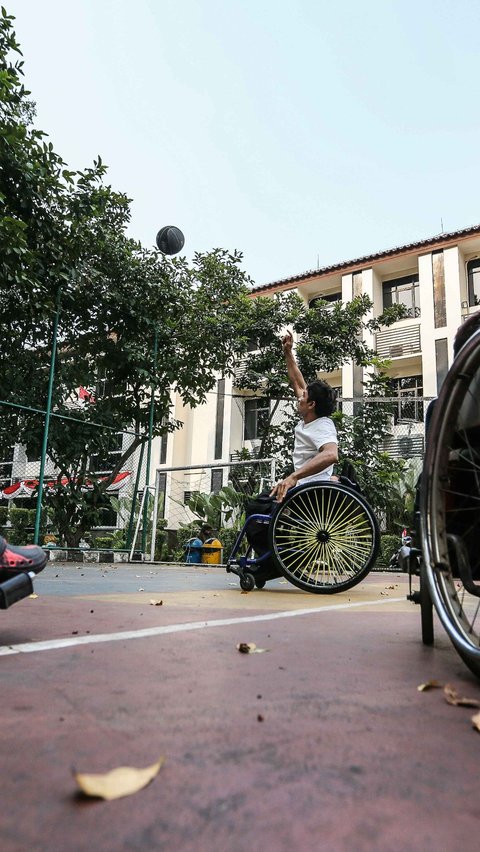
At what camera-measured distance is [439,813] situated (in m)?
0.75

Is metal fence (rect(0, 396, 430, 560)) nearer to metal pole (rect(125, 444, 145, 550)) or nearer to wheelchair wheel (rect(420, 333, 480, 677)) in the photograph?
metal pole (rect(125, 444, 145, 550))

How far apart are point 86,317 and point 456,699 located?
31.0 ft

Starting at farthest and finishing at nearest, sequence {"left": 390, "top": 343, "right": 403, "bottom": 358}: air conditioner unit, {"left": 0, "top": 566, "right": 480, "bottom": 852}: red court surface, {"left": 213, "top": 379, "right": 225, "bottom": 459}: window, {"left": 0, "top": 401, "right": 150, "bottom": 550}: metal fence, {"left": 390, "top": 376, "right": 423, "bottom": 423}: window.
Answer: {"left": 213, "top": 379, "right": 225, "bottom": 459}: window → {"left": 390, "top": 343, "right": 403, "bottom": 358}: air conditioner unit → {"left": 390, "top": 376, "right": 423, "bottom": 423}: window → {"left": 0, "top": 401, "right": 150, "bottom": 550}: metal fence → {"left": 0, "top": 566, "right": 480, "bottom": 852}: red court surface

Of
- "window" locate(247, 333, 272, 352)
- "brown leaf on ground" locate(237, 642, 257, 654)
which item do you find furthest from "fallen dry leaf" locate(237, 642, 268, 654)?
"window" locate(247, 333, 272, 352)

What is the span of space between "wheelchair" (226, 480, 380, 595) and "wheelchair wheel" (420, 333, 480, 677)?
2.15 m

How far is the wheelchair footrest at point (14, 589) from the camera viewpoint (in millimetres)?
1824

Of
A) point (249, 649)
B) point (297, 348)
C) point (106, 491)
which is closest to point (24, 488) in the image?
point (106, 491)

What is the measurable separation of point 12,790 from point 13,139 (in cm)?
775

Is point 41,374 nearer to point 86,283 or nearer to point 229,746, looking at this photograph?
point 86,283

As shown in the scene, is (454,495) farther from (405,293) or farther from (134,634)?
(405,293)

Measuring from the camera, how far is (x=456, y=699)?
4.25 ft

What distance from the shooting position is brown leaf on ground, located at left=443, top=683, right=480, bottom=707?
127 cm

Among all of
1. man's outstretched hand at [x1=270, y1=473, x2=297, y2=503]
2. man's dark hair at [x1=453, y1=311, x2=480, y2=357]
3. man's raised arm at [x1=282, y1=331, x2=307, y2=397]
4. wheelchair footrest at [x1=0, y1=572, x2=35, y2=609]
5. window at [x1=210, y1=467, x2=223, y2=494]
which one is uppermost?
window at [x1=210, y1=467, x2=223, y2=494]

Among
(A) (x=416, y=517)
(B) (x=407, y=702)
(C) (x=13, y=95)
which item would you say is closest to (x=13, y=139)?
(C) (x=13, y=95)
